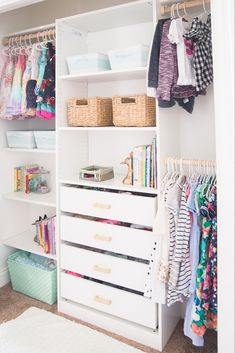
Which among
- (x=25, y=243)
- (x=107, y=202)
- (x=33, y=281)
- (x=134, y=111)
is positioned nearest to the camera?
(x=134, y=111)

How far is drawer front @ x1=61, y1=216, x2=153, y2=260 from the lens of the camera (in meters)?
2.02

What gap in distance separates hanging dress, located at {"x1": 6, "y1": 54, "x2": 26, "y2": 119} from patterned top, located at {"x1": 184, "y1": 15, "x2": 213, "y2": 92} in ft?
4.38

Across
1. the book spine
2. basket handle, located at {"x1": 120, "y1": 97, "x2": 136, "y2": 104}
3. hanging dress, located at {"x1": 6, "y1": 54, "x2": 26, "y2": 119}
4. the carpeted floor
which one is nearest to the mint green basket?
the carpeted floor

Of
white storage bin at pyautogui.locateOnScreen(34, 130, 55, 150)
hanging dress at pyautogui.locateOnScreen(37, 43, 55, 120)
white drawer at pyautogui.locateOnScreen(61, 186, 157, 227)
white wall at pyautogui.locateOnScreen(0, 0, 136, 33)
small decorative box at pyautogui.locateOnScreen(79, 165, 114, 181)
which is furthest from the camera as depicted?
white wall at pyautogui.locateOnScreen(0, 0, 136, 33)

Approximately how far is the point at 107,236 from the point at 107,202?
0.22 metres

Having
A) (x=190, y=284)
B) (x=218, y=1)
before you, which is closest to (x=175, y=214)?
(x=190, y=284)

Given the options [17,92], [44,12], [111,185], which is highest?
[44,12]

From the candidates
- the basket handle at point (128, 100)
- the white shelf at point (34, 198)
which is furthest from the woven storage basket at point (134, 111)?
the white shelf at point (34, 198)

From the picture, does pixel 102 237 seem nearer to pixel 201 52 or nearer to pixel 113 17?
pixel 201 52

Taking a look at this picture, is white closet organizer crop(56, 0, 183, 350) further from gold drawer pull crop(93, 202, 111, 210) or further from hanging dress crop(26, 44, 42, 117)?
hanging dress crop(26, 44, 42, 117)

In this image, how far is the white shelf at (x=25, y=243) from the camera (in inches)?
103

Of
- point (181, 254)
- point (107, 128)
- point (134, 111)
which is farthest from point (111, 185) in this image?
point (181, 254)

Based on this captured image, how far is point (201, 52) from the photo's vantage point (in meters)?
1.81

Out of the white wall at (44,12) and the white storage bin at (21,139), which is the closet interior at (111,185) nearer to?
the white storage bin at (21,139)
